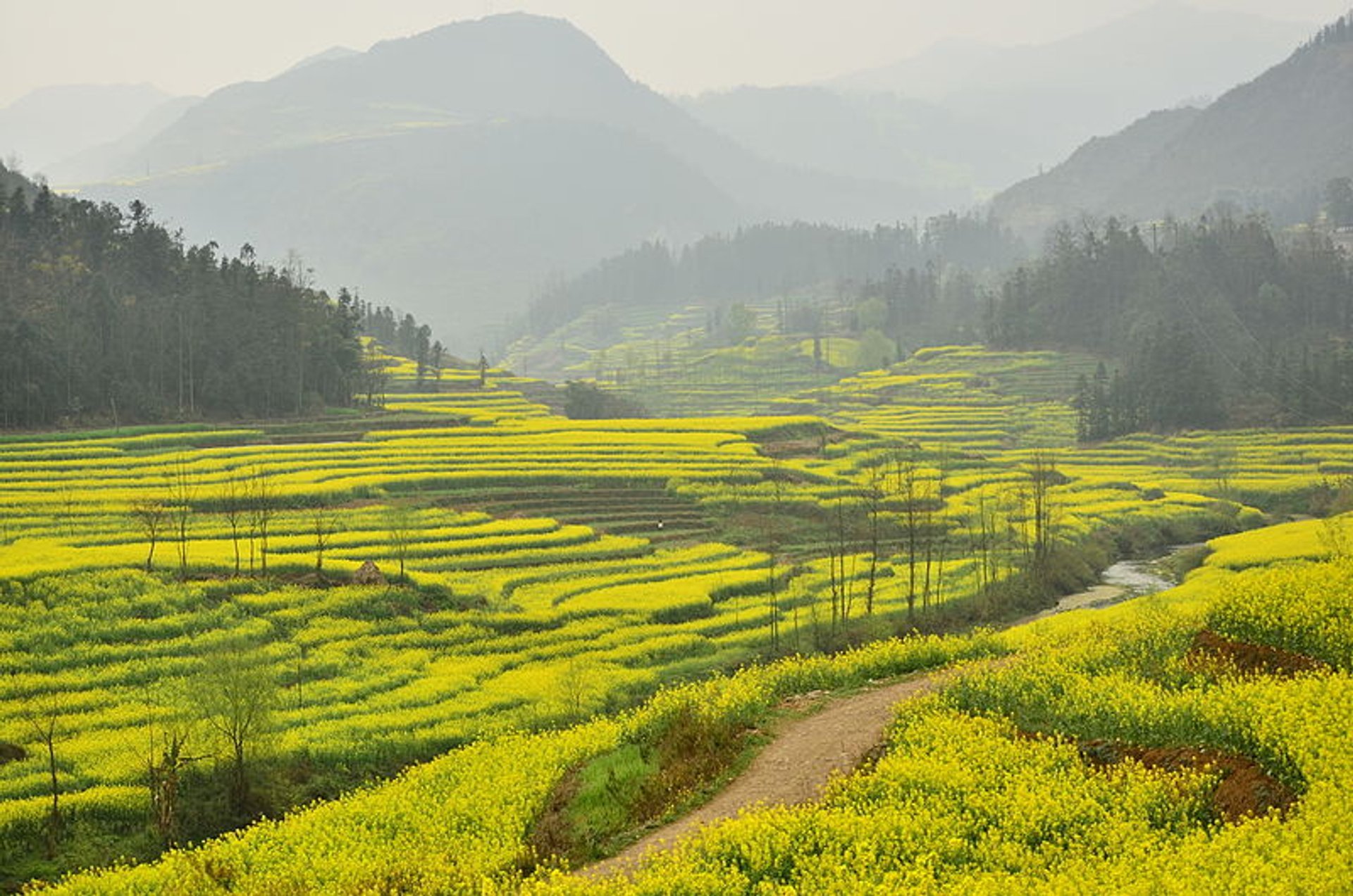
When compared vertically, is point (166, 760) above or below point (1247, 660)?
below

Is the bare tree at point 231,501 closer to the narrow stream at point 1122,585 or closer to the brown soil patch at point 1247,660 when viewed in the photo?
the narrow stream at point 1122,585

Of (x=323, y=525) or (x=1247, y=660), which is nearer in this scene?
(x=1247, y=660)

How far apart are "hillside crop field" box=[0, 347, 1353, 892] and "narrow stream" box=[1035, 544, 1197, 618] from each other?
4.94 feet

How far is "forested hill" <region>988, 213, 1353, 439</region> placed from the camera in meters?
97.6

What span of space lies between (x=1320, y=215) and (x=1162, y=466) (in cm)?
14549

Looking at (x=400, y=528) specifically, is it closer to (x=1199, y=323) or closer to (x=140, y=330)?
(x=140, y=330)

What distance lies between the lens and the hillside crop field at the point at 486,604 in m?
19.0

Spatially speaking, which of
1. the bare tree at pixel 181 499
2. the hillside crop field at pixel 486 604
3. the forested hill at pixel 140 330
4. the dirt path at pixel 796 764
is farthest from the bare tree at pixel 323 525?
the dirt path at pixel 796 764

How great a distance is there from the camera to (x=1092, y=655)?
59.3 feet

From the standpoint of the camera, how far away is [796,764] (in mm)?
16609

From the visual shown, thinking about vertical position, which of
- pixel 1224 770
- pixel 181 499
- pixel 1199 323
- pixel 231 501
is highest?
pixel 1199 323

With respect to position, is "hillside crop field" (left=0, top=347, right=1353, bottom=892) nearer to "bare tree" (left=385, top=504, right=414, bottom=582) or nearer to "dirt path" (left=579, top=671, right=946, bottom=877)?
"bare tree" (left=385, top=504, right=414, bottom=582)

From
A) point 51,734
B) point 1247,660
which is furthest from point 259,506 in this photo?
point 1247,660

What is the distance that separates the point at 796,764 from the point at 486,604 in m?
28.7
